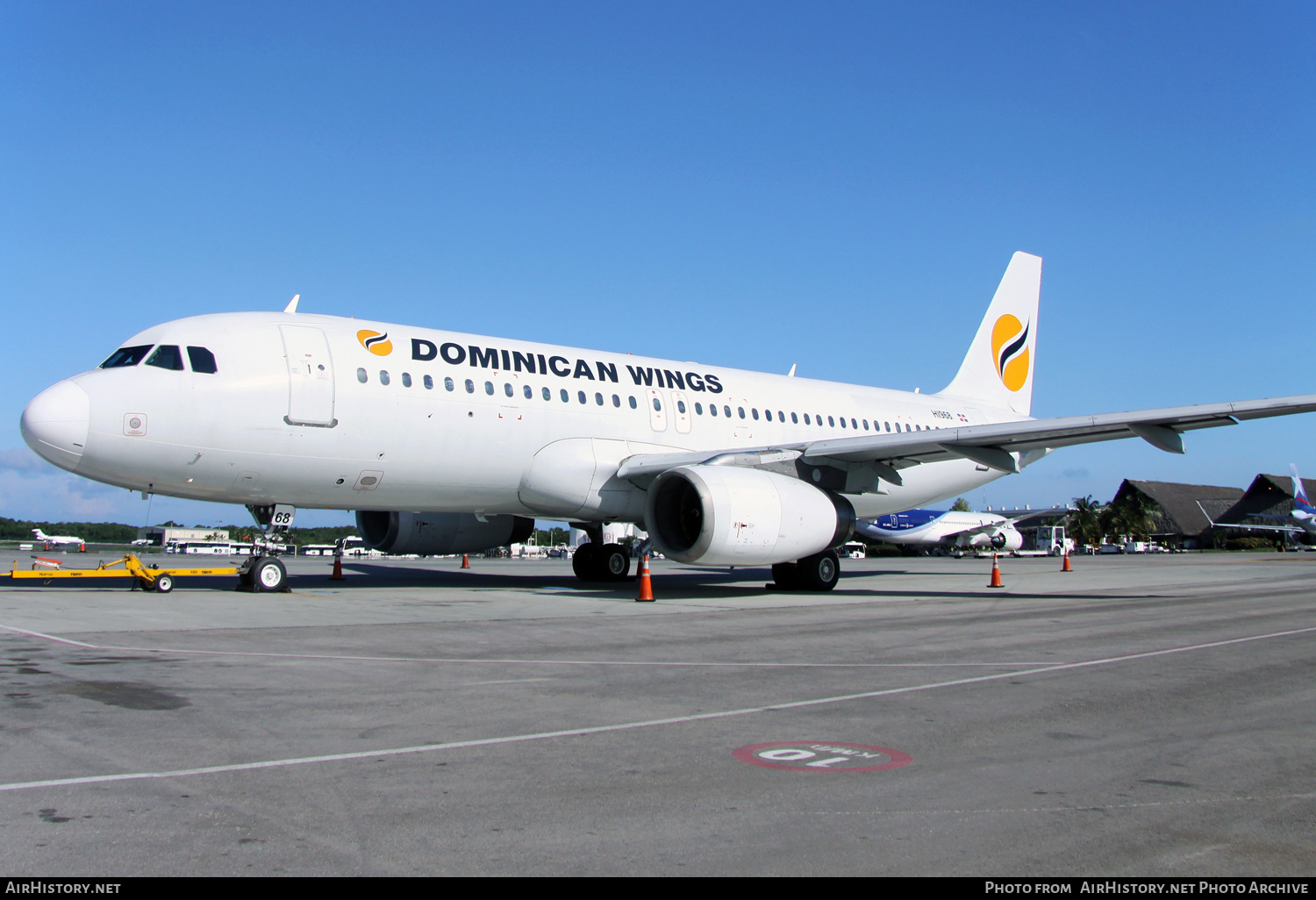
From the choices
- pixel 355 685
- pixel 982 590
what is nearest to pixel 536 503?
pixel 982 590

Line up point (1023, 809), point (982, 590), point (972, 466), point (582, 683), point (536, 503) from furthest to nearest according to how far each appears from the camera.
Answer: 1. point (972, 466)
2. point (982, 590)
3. point (536, 503)
4. point (582, 683)
5. point (1023, 809)

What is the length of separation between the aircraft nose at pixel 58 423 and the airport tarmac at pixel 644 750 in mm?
3063

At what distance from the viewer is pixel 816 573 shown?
18531mm

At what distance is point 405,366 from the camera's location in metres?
15.7

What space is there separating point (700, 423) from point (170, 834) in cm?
1637

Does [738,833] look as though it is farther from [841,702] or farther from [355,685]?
[355,685]

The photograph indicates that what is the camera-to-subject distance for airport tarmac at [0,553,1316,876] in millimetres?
3570

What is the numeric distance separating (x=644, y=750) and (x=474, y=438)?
37.8 ft

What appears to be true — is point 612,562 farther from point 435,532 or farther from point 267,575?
point 267,575

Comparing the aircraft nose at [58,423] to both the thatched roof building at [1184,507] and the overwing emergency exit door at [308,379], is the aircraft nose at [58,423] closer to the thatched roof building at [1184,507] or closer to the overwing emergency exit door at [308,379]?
the overwing emergency exit door at [308,379]

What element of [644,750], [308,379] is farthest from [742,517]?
[644,750]

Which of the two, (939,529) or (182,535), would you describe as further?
(182,535)

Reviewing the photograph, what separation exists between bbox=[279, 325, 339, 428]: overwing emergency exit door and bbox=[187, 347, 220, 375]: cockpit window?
1.04 meters

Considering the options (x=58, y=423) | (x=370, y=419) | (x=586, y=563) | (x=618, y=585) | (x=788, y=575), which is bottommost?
(x=618, y=585)
